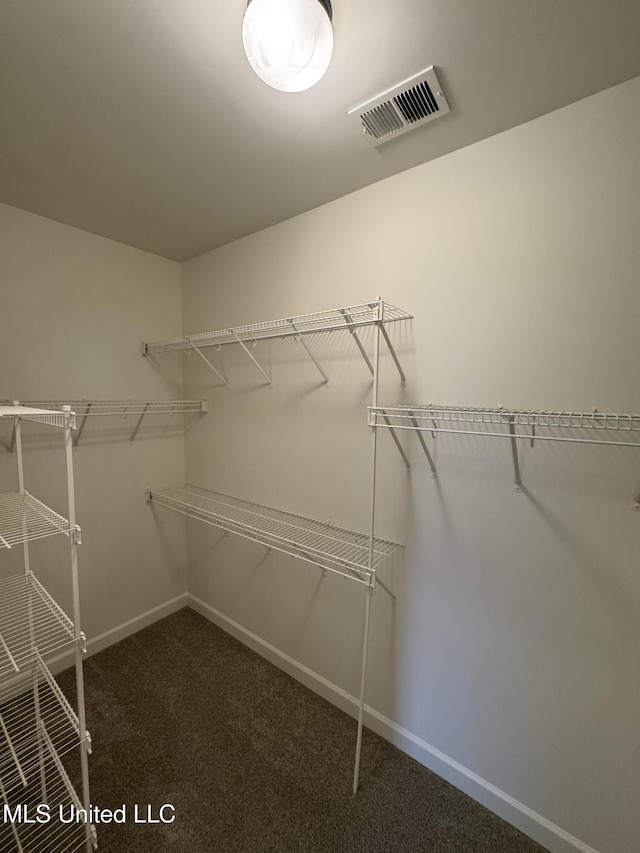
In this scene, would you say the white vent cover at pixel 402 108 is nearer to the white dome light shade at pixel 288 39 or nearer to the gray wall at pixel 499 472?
the gray wall at pixel 499 472

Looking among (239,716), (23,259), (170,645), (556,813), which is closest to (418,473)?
(556,813)

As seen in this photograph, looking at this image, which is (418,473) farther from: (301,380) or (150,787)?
(150,787)

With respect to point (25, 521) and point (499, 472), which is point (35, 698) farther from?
point (499, 472)

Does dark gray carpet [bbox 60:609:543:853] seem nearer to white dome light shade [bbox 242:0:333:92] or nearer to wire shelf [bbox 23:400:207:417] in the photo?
wire shelf [bbox 23:400:207:417]

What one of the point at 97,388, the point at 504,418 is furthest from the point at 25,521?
the point at 504,418

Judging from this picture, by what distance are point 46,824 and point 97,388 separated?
1.94 metres

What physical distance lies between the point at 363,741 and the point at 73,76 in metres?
2.74

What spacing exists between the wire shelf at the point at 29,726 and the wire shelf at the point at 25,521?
1.63 feet

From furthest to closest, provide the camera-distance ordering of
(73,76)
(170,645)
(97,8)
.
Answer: (170,645) → (73,76) → (97,8)

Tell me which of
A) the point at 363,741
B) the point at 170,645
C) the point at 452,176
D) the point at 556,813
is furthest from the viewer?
the point at 170,645

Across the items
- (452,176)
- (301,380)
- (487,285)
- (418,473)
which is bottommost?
(418,473)

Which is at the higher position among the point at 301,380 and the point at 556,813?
the point at 301,380

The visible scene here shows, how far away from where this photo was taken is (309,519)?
6.24 feet

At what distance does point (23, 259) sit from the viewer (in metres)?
1.84
